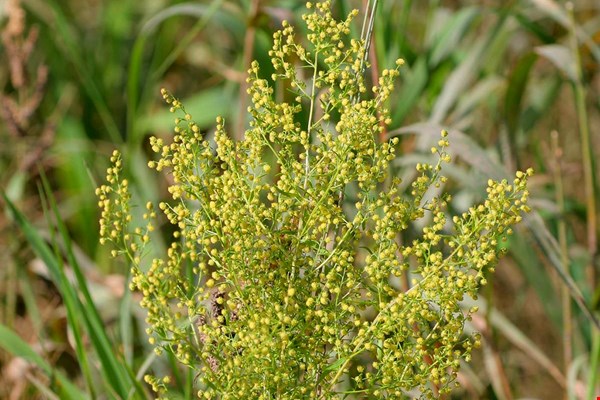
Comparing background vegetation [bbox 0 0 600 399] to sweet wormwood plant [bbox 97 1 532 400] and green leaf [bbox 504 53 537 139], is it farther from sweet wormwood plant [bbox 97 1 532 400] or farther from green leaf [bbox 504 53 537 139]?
sweet wormwood plant [bbox 97 1 532 400]

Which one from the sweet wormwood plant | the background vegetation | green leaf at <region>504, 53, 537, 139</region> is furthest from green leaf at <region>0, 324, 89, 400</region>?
green leaf at <region>504, 53, 537, 139</region>

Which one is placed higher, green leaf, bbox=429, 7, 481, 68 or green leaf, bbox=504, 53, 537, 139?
green leaf, bbox=429, 7, 481, 68

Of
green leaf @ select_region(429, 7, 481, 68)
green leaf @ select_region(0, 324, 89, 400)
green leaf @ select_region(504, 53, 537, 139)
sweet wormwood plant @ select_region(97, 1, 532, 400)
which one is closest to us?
sweet wormwood plant @ select_region(97, 1, 532, 400)

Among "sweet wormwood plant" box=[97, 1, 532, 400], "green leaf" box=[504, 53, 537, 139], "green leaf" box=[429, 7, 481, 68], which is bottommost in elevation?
"sweet wormwood plant" box=[97, 1, 532, 400]

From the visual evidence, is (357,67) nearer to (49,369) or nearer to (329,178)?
(329,178)

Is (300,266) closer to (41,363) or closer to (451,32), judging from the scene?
(41,363)

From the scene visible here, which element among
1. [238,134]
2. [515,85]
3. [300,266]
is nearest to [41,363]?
[300,266]

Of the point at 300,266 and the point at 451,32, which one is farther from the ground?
the point at 451,32

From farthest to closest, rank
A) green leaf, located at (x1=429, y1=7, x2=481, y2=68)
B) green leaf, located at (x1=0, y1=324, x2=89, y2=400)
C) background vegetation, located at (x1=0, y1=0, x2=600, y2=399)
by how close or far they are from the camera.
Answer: green leaf, located at (x1=429, y1=7, x2=481, y2=68) → background vegetation, located at (x1=0, y1=0, x2=600, y2=399) → green leaf, located at (x1=0, y1=324, x2=89, y2=400)

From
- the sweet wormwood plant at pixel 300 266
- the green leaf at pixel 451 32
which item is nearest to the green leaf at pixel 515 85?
the green leaf at pixel 451 32
